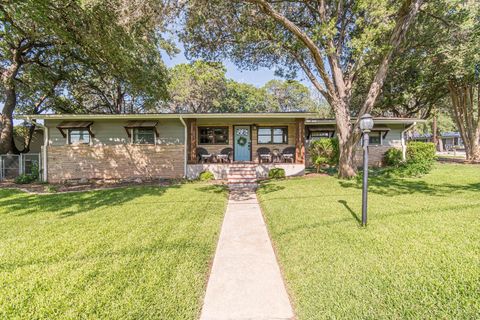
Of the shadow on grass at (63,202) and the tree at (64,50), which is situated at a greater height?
the tree at (64,50)

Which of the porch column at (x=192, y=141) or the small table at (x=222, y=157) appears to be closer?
the porch column at (x=192, y=141)

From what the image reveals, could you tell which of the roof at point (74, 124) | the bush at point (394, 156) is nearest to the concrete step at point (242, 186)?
the roof at point (74, 124)

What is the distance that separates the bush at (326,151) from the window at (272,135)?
7.13 feet

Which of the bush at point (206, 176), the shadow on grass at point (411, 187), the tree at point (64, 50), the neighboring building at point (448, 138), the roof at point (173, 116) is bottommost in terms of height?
the shadow on grass at point (411, 187)

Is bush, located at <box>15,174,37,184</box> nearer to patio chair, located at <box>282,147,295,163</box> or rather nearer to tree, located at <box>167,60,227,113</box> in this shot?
patio chair, located at <box>282,147,295,163</box>

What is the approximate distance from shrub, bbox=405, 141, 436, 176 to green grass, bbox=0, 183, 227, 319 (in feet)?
27.4

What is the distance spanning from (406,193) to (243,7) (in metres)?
8.85

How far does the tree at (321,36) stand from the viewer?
6840 mm

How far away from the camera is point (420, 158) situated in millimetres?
9008

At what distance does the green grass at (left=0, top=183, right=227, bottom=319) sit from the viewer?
2.00 m

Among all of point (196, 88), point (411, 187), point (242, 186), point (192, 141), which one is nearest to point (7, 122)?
point (192, 141)

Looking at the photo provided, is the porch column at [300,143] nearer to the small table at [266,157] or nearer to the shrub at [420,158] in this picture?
the small table at [266,157]

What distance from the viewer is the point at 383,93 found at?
16453 mm

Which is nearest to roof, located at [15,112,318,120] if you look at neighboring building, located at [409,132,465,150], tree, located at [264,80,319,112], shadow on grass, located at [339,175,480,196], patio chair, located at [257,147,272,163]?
patio chair, located at [257,147,272,163]
